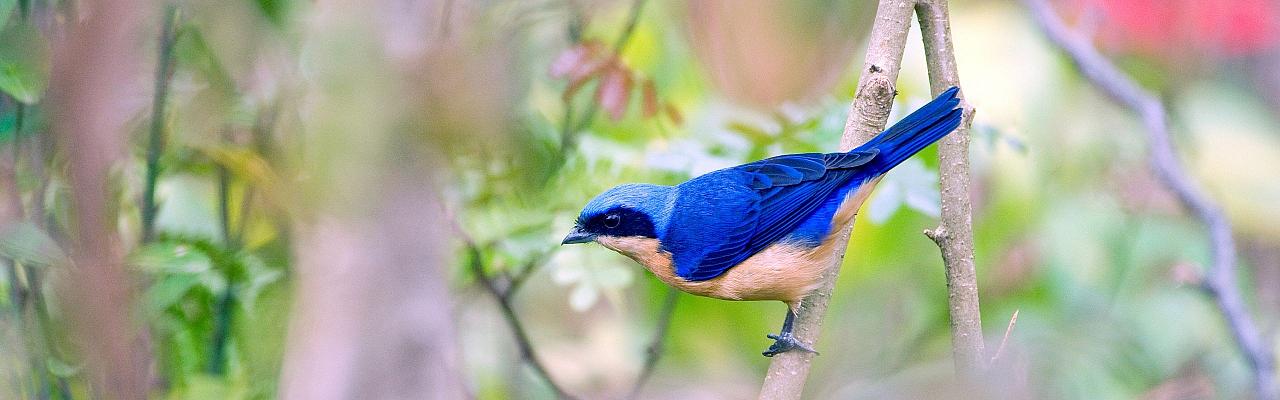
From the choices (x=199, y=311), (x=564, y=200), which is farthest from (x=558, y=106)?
(x=199, y=311)

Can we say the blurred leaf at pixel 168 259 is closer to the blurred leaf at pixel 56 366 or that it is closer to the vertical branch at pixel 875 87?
the blurred leaf at pixel 56 366

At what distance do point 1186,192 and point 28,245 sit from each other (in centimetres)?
348

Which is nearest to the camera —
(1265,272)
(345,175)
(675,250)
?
(345,175)

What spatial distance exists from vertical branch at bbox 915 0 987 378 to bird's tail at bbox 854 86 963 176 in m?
0.04

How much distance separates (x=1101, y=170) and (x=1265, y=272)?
1.23m

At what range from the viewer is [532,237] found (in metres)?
2.73

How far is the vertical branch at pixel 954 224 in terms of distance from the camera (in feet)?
6.12

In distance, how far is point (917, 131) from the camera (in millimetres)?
1948

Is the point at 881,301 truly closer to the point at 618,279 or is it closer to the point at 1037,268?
the point at 1037,268

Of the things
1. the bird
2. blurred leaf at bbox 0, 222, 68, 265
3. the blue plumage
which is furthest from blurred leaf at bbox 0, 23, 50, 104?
the blue plumage

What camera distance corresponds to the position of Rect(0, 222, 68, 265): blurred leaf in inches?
57.0

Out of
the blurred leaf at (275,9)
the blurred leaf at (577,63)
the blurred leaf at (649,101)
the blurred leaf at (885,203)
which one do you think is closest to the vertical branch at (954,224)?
the blurred leaf at (885,203)

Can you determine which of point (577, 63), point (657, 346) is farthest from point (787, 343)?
point (657, 346)

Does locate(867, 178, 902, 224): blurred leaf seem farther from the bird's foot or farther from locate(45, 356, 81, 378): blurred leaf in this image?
locate(45, 356, 81, 378): blurred leaf
